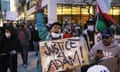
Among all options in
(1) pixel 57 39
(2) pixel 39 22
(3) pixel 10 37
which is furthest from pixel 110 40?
(3) pixel 10 37

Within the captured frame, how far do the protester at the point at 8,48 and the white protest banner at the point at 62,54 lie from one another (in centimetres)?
342

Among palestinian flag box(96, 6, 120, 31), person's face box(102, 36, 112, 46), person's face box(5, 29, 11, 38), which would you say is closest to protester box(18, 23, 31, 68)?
person's face box(5, 29, 11, 38)

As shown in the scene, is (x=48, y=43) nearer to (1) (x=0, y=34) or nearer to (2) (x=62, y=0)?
(1) (x=0, y=34)

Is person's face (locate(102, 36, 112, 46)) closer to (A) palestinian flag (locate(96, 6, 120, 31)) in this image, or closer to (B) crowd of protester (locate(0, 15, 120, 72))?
(B) crowd of protester (locate(0, 15, 120, 72))

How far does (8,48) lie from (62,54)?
3.61m

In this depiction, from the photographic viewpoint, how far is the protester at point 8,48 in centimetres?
924

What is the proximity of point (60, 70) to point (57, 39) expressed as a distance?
2.95 ft

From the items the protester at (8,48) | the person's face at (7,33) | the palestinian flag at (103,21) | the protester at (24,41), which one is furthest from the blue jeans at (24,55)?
the palestinian flag at (103,21)

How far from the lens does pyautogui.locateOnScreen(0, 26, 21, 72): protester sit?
924 cm

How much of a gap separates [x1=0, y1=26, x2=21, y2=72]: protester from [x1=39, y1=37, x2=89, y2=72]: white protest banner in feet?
11.2

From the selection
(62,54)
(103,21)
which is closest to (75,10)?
(103,21)

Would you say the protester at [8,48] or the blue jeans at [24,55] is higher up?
the protester at [8,48]

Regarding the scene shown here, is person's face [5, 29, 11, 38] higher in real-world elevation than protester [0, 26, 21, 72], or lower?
higher

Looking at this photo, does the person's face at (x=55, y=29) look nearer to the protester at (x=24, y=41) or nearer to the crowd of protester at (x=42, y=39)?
the crowd of protester at (x=42, y=39)
